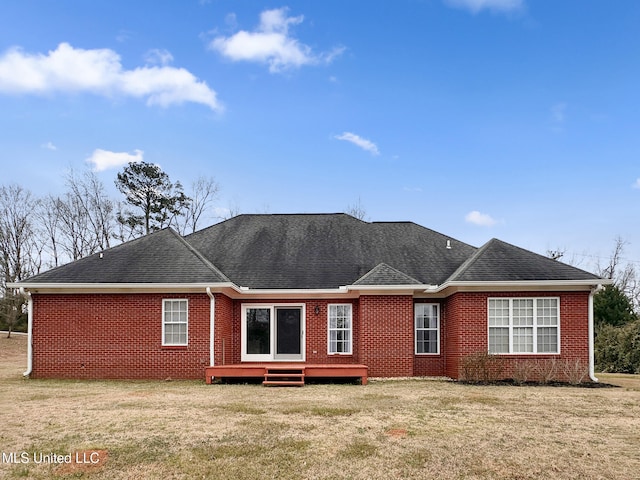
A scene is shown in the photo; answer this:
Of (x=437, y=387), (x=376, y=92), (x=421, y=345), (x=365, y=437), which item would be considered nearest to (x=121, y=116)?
(x=376, y=92)

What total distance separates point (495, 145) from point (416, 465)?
18.9m

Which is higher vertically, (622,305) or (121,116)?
(121,116)

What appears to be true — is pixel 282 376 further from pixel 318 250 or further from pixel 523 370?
pixel 523 370

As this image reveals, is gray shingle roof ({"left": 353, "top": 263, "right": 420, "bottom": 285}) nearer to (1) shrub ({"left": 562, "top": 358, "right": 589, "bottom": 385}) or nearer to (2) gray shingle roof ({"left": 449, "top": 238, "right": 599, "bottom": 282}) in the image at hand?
(2) gray shingle roof ({"left": 449, "top": 238, "right": 599, "bottom": 282})

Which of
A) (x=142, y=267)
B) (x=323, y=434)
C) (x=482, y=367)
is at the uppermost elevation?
(x=142, y=267)

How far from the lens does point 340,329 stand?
59.6ft

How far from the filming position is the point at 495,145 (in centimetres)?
2364

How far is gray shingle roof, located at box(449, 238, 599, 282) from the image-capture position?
619 inches

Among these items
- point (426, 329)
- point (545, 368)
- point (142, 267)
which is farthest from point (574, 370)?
point (142, 267)

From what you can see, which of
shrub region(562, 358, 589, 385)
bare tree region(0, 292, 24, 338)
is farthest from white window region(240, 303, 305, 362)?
bare tree region(0, 292, 24, 338)

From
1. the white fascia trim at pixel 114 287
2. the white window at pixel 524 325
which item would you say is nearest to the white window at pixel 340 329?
the white fascia trim at pixel 114 287

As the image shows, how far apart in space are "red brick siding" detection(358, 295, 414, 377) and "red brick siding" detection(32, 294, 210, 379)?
472 cm

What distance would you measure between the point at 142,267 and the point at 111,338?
2.25 m

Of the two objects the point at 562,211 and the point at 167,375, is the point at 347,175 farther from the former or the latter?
the point at 167,375
